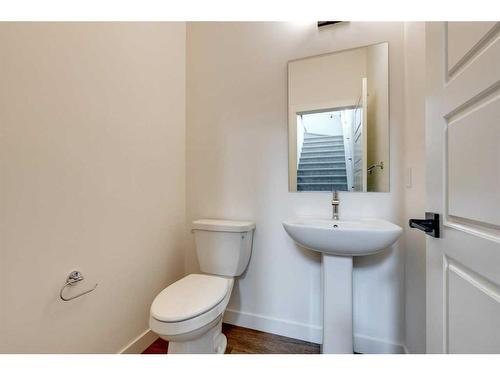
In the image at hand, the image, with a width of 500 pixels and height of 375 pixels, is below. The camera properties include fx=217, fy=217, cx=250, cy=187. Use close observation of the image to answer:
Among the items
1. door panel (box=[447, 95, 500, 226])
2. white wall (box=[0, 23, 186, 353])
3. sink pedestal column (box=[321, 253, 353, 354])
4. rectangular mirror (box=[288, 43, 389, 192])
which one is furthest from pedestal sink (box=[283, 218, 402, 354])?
white wall (box=[0, 23, 186, 353])

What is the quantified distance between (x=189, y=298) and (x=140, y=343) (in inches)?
23.7

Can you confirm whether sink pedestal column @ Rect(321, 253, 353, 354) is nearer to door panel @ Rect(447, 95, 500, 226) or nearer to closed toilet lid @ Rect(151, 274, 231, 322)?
closed toilet lid @ Rect(151, 274, 231, 322)

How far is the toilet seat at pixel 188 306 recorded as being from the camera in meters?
0.98

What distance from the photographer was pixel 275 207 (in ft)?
5.05

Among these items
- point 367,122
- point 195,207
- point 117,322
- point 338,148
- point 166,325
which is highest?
point 367,122

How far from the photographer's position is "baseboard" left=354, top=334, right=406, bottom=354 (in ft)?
4.17

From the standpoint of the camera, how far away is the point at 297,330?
4.80 feet

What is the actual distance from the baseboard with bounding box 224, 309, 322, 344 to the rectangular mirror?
3.03ft
